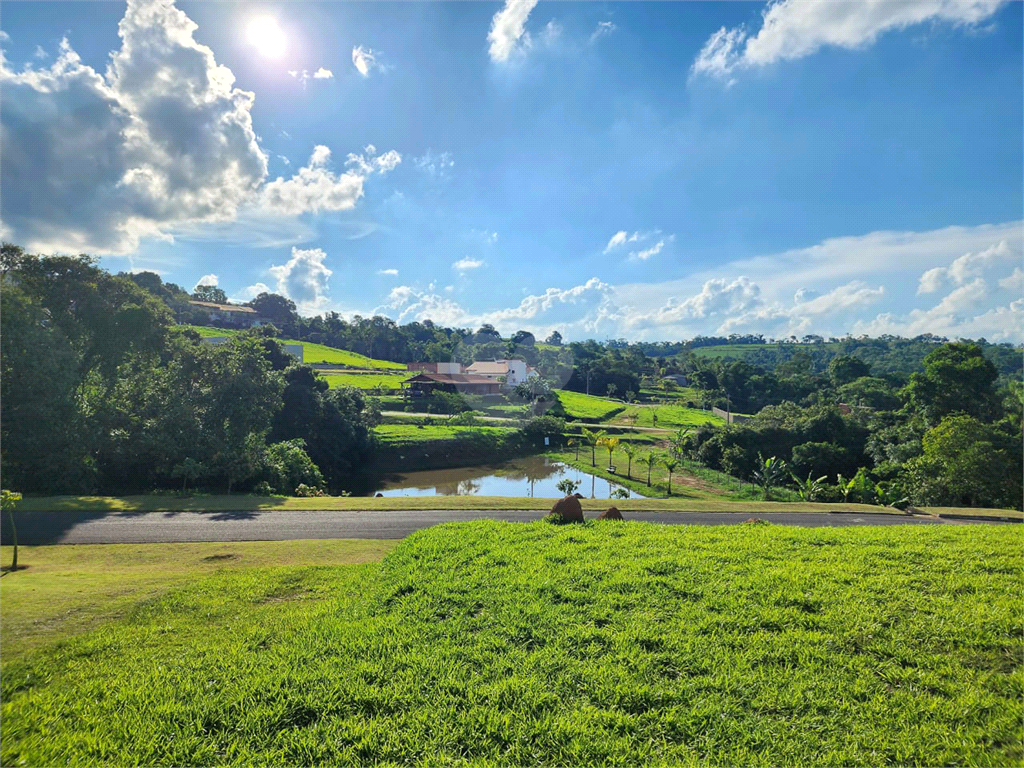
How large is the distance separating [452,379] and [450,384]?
234cm

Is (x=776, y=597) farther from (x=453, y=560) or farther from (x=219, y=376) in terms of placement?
(x=219, y=376)

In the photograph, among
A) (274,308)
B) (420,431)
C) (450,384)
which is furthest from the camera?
(274,308)

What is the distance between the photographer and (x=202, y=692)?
4660mm

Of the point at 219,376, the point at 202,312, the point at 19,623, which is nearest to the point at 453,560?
the point at 19,623

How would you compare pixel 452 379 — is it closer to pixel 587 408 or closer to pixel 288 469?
pixel 587 408

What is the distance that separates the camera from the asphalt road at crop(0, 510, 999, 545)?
1218 centimetres

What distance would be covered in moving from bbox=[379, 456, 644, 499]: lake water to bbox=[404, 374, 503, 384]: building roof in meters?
24.3

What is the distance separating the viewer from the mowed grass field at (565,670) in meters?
3.89

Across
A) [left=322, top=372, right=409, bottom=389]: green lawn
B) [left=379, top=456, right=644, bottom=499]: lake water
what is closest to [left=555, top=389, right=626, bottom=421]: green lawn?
[left=379, top=456, right=644, bottom=499]: lake water

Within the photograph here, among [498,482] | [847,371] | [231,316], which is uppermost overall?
[231,316]

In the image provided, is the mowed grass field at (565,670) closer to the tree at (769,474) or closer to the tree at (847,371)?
the tree at (769,474)

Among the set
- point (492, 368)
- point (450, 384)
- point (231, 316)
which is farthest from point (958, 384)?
point (231, 316)

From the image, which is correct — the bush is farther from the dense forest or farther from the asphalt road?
the asphalt road

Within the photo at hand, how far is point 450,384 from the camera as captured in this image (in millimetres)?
60406
